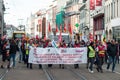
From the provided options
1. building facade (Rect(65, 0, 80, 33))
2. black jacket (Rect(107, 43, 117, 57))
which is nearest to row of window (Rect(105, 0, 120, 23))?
black jacket (Rect(107, 43, 117, 57))

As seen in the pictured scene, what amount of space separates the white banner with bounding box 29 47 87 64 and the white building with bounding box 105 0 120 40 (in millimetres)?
27192

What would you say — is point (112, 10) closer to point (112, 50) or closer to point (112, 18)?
point (112, 18)

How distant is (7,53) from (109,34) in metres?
40.2

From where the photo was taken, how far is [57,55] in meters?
29.2

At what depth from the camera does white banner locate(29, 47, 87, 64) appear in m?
29.1

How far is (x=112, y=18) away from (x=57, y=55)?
3588cm

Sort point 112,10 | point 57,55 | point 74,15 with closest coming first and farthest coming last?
point 57,55 → point 112,10 → point 74,15

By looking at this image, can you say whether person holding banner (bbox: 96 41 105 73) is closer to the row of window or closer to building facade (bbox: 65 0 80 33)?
the row of window

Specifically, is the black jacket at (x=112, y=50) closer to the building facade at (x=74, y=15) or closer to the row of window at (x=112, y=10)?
the row of window at (x=112, y=10)

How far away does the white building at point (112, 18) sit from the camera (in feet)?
195

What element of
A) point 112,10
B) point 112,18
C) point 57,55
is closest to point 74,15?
point 112,10

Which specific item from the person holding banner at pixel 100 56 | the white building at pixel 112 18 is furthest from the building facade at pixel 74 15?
the person holding banner at pixel 100 56

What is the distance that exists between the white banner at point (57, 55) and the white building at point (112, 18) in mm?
27192

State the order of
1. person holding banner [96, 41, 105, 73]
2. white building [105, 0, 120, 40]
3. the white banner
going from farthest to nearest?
white building [105, 0, 120, 40], the white banner, person holding banner [96, 41, 105, 73]
